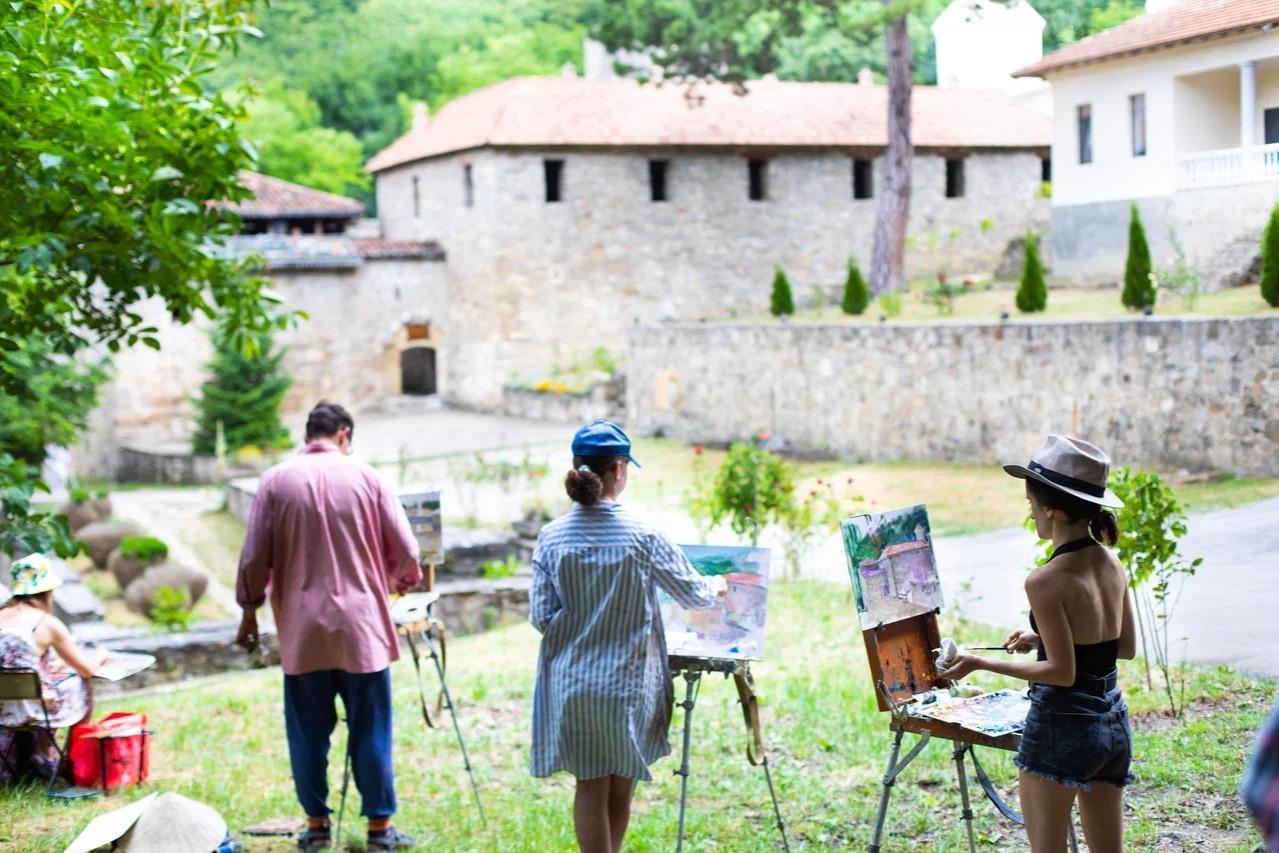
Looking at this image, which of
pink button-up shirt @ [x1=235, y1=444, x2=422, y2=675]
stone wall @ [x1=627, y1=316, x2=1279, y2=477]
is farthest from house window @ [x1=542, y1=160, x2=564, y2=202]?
pink button-up shirt @ [x1=235, y1=444, x2=422, y2=675]

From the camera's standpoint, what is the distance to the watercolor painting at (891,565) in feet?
13.4

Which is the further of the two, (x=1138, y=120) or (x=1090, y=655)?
(x=1138, y=120)

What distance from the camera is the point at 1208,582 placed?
8016 mm

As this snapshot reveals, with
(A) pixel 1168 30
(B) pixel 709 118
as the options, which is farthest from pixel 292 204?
(A) pixel 1168 30

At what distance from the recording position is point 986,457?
15.6 meters

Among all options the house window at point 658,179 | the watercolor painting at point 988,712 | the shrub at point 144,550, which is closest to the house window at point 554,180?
the house window at point 658,179

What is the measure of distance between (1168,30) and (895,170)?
10363 mm

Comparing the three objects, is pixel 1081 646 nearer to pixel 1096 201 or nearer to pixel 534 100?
pixel 1096 201

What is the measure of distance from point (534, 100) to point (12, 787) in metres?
24.1

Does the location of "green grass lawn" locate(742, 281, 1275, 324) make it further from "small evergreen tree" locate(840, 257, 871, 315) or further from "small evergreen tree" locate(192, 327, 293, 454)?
"small evergreen tree" locate(192, 327, 293, 454)

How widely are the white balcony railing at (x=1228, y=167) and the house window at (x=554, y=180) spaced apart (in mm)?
16891

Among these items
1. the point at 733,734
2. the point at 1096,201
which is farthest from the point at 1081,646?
the point at 1096,201

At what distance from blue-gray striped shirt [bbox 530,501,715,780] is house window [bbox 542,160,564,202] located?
80.9 feet

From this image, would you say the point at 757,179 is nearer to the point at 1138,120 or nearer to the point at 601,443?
the point at 1138,120
